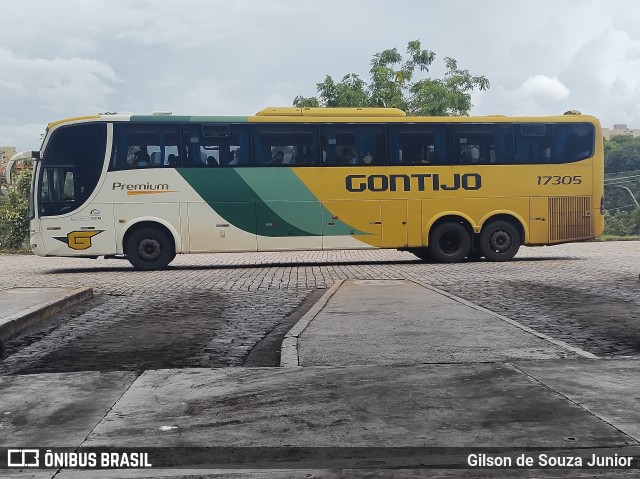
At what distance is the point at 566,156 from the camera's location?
66.7ft

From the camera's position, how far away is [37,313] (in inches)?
372


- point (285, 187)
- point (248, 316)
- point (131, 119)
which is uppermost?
point (131, 119)

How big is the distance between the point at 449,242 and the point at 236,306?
10342 mm

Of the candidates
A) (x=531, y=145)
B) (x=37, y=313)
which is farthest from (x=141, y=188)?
(x=531, y=145)

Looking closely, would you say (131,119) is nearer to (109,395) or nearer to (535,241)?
(535,241)

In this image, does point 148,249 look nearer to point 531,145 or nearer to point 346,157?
point 346,157

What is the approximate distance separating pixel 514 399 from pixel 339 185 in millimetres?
14809

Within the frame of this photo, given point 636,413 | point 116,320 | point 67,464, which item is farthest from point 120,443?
point 116,320

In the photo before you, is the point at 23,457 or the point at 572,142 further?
the point at 572,142

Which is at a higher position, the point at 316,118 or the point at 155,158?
the point at 316,118

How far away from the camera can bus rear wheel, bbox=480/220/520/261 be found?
2016 centimetres

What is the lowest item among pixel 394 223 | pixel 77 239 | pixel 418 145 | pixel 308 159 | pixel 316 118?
pixel 77 239

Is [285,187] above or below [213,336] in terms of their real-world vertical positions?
above

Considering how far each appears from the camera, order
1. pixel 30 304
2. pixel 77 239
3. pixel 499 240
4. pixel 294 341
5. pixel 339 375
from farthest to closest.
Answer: pixel 499 240
pixel 77 239
pixel 30 304
pixel 294 341
pixel 339 375
